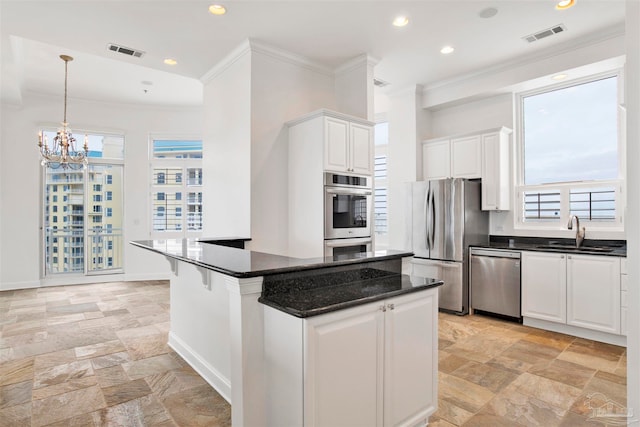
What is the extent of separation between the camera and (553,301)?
157 inches

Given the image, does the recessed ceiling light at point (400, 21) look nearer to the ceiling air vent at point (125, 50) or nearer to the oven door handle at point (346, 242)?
the oven door handle at point (346, 242)

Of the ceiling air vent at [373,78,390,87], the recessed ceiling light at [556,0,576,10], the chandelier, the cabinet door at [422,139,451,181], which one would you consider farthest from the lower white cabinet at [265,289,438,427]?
the chandelier

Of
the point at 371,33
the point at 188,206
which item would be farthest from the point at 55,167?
the point at 371,33

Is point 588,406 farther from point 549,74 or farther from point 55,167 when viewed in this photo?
point 55,167

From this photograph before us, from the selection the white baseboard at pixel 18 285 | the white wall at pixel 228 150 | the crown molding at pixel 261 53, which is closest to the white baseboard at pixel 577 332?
the white wall at pixel 228 150

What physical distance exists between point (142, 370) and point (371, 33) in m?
3.85

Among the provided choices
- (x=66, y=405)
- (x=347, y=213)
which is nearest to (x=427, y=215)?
(x=347, y=213)

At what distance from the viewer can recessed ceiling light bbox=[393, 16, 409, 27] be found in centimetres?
354

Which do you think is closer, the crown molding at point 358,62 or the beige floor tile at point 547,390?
the beige floor tile at point 547,390

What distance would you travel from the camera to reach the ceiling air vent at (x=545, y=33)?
377 centimetres

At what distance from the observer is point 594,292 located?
3.72 m

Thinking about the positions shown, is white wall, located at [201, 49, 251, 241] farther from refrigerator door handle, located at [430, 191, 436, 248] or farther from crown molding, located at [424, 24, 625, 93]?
crown molding, located at [424, 24, 625, 93]

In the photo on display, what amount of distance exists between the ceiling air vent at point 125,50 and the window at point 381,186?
375cm

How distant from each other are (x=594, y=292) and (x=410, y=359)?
2.88 metres
